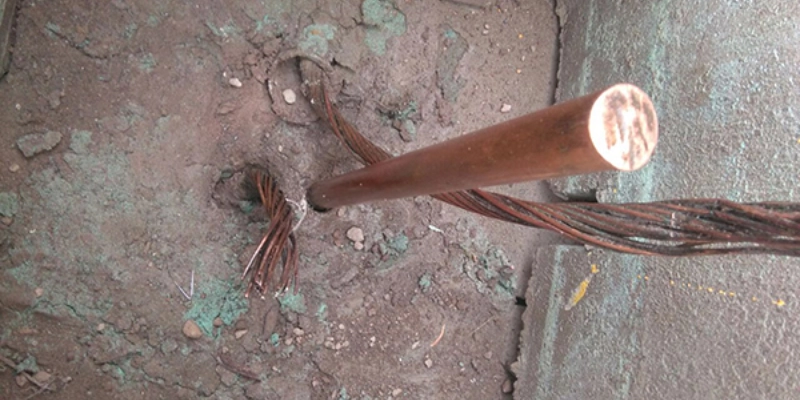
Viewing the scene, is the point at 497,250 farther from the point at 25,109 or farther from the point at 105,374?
the point at 25,109

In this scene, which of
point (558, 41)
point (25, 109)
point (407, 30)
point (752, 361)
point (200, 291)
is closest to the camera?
point (752, 361)

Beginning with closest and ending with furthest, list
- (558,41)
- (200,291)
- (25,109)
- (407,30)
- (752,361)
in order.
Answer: (752,361)
(25,109)
(200,291)
(407,30)
(558,41)

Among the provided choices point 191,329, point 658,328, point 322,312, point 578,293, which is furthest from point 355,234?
point 658,328

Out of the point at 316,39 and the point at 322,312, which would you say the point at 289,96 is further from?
the point at 322,312

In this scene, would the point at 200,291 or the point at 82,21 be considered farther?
the point at 200,291

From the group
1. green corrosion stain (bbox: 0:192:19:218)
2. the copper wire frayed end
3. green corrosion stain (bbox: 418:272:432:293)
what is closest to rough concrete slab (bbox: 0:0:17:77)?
green corrosion stain (bbox: 0:192:19:218)

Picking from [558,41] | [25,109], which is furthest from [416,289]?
[25,109]
